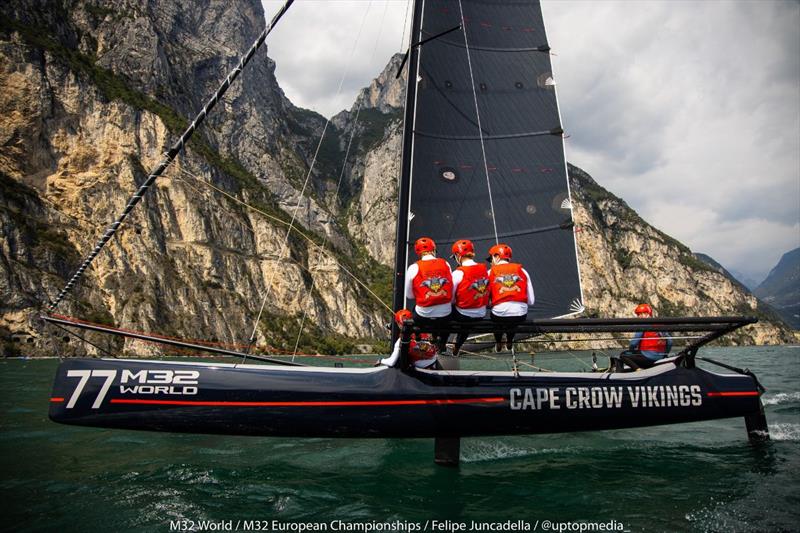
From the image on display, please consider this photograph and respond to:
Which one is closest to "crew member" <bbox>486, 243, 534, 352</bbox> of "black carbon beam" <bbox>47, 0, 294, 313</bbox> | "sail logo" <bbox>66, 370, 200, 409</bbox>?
"sail logo" <bbox>66, 370, 200, 409</bbox>

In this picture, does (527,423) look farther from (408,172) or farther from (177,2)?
(177,2)

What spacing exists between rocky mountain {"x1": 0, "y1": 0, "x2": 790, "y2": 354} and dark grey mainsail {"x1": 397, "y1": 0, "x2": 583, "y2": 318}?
1765cm

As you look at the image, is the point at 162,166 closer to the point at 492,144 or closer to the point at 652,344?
the point at 492,144

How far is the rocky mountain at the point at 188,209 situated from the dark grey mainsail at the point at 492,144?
17.6 meters

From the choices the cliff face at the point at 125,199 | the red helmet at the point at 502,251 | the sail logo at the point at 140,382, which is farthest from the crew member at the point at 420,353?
the cliff face at the point at 125,199

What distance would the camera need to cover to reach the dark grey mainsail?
32.1 ft

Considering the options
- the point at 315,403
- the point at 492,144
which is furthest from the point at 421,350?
the point at 492,144

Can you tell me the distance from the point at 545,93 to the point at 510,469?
356 inches

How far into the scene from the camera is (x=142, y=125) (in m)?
80.2

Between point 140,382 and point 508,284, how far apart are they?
4.58 m

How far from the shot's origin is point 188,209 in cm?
7875

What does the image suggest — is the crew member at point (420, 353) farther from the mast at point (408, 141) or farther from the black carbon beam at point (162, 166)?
the black carbon beam at point (162, 166)

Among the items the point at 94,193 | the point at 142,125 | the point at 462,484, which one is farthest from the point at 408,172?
the point at 142,125

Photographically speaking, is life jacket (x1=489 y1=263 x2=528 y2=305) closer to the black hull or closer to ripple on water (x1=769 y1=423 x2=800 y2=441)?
the black hull
